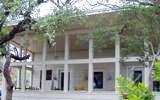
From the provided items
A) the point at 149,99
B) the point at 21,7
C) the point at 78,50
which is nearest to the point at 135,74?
the point at 78,50

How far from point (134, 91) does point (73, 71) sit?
17.1 meters

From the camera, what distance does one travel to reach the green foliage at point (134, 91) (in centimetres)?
550

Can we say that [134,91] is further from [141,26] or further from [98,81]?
[98,81]

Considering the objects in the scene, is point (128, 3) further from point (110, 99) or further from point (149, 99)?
point (110, 99)

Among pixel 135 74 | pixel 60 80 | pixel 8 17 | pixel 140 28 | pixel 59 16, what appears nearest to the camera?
pixel 140 28

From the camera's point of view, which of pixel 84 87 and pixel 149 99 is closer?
pixel 149 99

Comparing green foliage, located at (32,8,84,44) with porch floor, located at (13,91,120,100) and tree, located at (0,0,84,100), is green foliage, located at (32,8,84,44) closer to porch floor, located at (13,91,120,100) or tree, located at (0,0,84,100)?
tree, located at (0,0,84,100)

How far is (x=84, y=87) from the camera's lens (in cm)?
2111

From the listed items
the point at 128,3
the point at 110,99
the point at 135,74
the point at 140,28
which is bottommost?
the point at 110,99

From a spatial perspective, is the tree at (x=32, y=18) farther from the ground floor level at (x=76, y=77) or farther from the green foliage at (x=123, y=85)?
the ground floor level at (x=76, y=77)

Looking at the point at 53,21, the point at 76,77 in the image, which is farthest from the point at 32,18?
the point at 76,77

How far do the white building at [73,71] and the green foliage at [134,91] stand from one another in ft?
32.5

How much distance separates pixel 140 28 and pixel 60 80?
1243 cm

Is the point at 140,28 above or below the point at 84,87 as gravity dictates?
above
